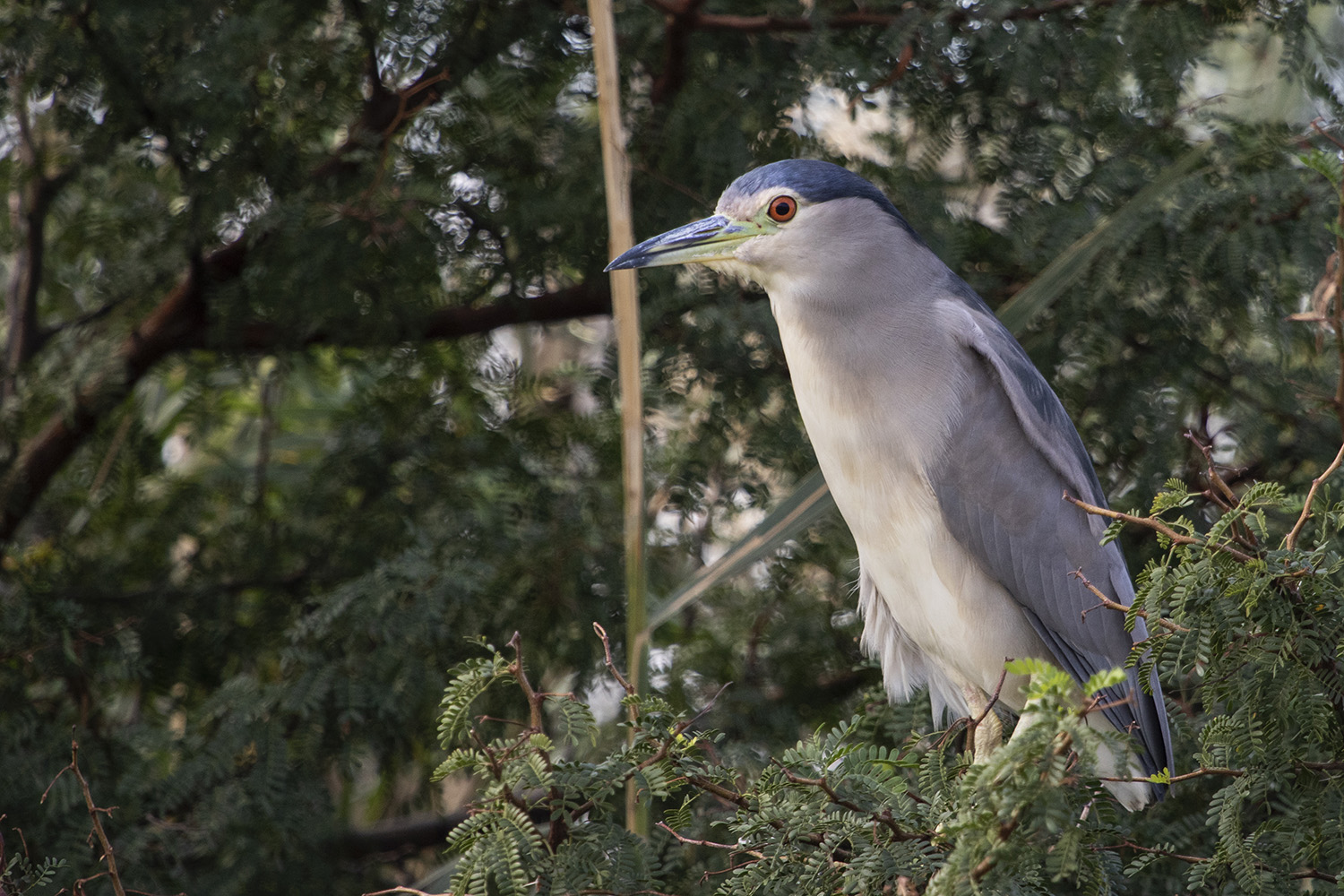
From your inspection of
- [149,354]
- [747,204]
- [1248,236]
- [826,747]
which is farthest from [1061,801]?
[149,354]

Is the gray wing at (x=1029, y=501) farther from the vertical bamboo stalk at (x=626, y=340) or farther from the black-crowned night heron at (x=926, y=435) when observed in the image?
the vertical bamboo stalk at (x=626, y=340)

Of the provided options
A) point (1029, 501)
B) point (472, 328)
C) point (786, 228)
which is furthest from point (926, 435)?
point (472, 328)

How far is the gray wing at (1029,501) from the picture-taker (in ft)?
7.82

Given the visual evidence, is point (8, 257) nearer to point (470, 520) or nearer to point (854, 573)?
point (470, 520)

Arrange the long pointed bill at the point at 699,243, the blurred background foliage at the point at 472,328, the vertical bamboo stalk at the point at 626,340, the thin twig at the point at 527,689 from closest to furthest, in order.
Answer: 1. the thin twig at the point at 527,689
2. the vertical bamboo stalk at the point at 626,340
3. the long pointed bill at the point at 699,243
4. the blurred background foliage at the point at 472,328

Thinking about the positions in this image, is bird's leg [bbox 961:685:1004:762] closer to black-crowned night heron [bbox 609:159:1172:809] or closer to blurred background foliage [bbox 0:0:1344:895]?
black-crowned night heron [bbox 609:159:1172:809]

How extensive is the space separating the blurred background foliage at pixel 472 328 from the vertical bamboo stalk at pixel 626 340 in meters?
0.50

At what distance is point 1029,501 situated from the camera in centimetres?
243

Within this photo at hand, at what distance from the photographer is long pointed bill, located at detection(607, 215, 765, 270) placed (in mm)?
2346

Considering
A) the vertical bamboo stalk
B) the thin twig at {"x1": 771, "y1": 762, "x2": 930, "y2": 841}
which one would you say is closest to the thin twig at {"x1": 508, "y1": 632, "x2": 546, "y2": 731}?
the thin twig at {"x1": 771, "y1": 762, "x2": 930, "y2": 841}

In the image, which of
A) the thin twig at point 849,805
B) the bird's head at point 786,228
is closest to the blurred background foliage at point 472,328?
the bird's head at point 786,228

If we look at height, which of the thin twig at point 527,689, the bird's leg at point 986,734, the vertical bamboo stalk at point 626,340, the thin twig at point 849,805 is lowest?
the bird's leg at point 986,734

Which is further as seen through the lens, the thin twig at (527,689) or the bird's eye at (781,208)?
the bird's eye at (781,208)

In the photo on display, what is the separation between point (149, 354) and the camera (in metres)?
3.30
